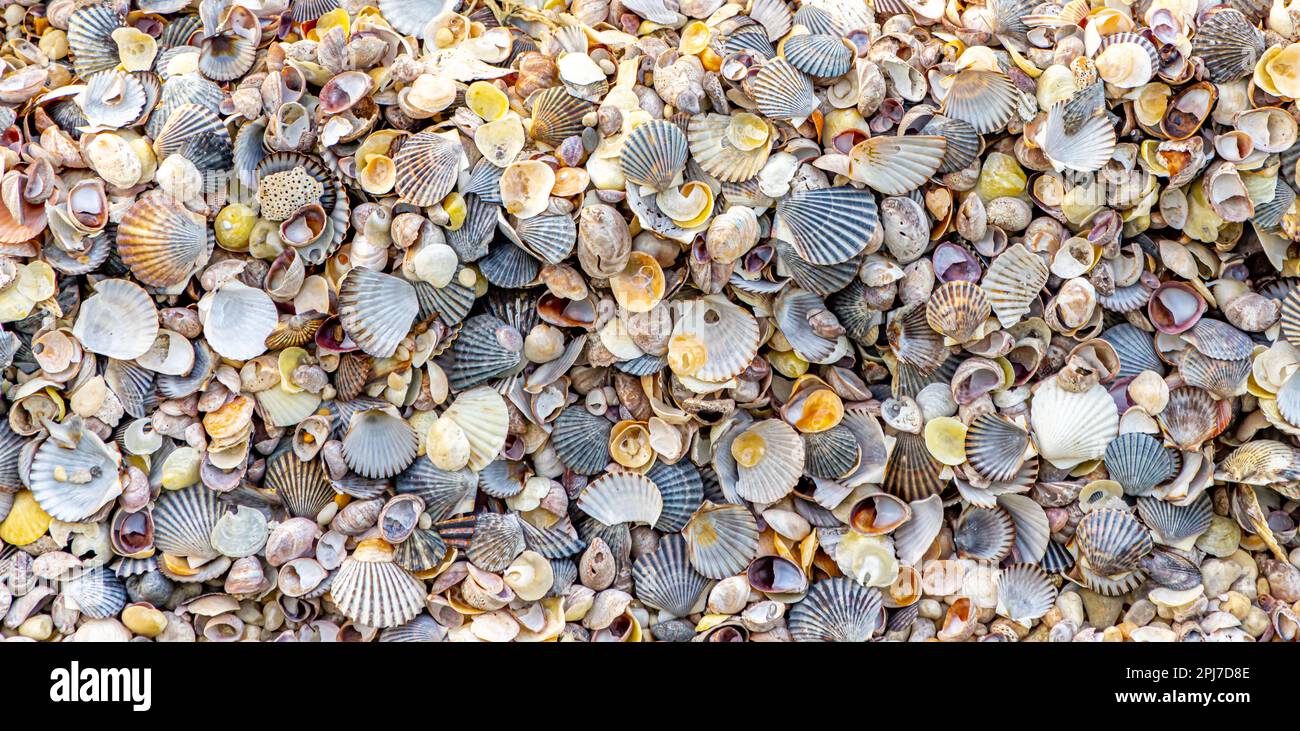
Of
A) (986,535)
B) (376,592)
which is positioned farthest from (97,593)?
(986,535)

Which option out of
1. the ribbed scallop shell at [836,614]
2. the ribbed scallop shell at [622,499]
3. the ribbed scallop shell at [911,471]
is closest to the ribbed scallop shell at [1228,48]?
the ribbed scallop shell at [911,471]

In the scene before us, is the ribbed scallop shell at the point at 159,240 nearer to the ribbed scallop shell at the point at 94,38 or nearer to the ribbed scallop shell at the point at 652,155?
the ribbed scallop shell at the point at 94,38

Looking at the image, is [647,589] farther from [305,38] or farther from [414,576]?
[305,38]

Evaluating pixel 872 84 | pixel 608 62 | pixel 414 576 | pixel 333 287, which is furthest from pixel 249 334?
pixel 872 84

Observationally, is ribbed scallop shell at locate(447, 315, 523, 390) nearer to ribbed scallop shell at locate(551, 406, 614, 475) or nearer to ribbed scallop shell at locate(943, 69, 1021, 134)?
ribbed scallop shell at locate(551, 406, 614, 475)

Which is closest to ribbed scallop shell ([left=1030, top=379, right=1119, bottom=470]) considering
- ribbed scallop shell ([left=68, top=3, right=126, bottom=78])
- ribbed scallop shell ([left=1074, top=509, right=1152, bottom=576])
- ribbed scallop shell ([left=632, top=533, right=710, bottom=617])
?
ribbed scallop shell ([left=1074, top=509, right=1152, bottom=576])

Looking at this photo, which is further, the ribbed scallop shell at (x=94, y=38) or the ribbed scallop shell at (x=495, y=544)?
the ribbed scallop shell at (x=94, y=38)

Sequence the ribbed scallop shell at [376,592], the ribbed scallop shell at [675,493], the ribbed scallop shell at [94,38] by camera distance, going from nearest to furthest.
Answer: the ribbed scallop shell at [376,592] < the ribbed scallop shell at [675,493] < the ribbed scallop shell at [94,38]
